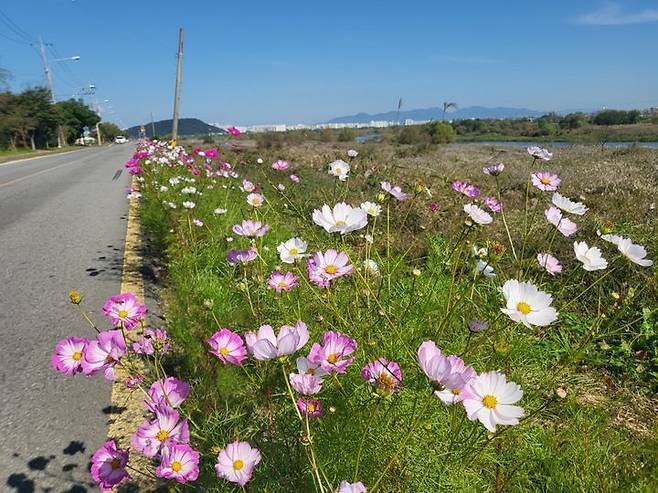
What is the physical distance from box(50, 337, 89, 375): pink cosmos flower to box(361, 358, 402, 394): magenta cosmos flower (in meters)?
0.85

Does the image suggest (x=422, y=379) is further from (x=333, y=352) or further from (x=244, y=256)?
(x=244, y=256)

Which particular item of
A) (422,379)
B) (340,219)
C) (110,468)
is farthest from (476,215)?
(110,468)

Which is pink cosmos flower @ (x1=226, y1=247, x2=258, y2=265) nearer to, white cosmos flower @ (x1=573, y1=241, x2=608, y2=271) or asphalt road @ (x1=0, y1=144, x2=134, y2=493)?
asphalt road @ (x1=0, y1=144, x2=134, y2=493)

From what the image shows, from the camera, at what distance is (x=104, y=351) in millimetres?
1253

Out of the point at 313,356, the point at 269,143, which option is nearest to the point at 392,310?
the point at 313,356

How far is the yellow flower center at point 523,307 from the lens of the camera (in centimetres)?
112

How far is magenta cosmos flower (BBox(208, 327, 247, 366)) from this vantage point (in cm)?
130

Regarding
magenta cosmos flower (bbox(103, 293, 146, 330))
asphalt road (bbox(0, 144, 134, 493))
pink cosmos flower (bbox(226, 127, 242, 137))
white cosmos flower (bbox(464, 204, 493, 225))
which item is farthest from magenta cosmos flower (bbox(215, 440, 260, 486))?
pink cosmos flower (bbox(226, 127, 242, 137))

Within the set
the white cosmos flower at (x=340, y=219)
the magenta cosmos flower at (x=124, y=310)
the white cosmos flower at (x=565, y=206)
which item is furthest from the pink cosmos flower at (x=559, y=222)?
the magenta cosmos flower at (x=124, y=310)

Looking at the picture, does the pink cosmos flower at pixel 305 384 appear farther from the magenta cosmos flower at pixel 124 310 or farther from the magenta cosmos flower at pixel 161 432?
the magenta cosmos flower at pixel 124 310

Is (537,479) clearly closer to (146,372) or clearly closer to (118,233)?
(146,372)

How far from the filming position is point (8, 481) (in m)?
1.60

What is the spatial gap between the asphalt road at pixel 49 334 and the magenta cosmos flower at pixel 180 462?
775 mm

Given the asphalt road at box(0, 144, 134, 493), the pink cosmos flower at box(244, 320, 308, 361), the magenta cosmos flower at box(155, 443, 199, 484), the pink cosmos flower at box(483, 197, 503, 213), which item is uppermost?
the pink cosmos flower at box(483, 197, 503, 213)
